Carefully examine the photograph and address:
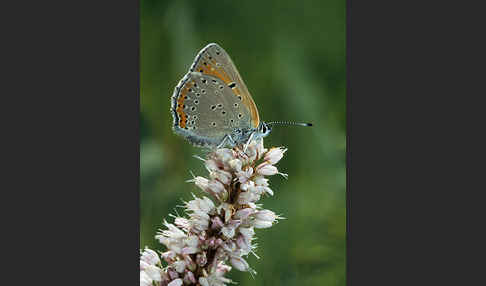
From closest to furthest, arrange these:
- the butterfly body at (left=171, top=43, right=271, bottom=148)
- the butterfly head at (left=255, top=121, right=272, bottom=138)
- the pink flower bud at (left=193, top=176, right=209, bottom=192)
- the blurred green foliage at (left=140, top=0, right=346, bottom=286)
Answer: the pink flower bud at (left=193, top=176, right=209, bottom=192) < the butterfly head at (left=255, top=121, right=272, bottom=138) < the butterfly body at (left=171, top=43, right=271, bottom=148) < the blurred green foliage at (left=140, top=0, right=346, bottom=286)

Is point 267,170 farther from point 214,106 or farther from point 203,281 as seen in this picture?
point 214,106

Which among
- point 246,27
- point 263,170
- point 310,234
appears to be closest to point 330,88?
point 246,27

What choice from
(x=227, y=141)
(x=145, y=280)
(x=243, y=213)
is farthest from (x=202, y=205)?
(x=227, y=141)

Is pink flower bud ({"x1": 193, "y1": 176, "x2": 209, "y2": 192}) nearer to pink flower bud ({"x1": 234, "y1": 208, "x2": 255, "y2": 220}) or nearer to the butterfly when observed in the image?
pink flower bud ({"x1": 234, "y1": 208, "x2": 255, "y2": 220})

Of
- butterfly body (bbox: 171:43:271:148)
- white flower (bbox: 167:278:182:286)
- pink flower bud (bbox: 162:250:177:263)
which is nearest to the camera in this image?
white flower (bbox: 167:278:182:286)

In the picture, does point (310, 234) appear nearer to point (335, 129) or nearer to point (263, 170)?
point (335, 129)

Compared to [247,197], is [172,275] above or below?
below

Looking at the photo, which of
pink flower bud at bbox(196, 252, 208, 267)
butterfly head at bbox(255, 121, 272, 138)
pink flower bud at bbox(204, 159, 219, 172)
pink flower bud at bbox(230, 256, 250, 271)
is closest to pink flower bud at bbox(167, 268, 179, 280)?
pink flower bud at bbox(196, 252, 208, 267)
